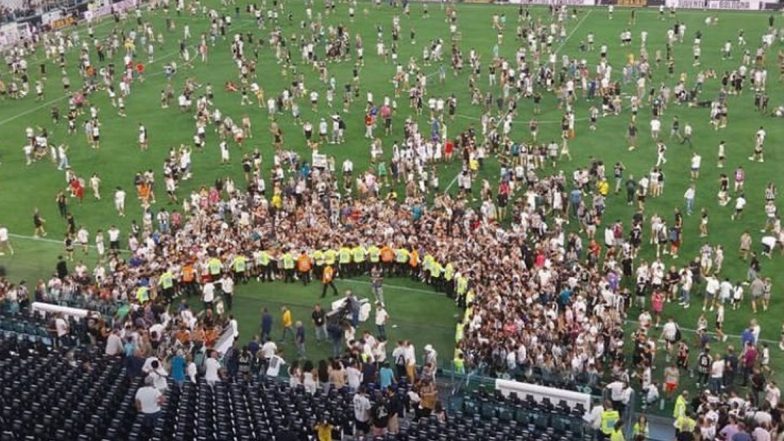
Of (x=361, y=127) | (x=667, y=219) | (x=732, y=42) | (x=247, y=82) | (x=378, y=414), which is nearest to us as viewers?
(x=378, y=414)

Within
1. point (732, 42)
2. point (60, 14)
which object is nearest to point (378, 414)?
point (732, 42)

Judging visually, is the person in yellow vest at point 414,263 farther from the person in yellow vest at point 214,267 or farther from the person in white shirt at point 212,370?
the person in white shirt at point 212,370

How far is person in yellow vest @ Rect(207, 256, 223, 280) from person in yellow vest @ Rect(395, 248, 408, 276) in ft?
19.3

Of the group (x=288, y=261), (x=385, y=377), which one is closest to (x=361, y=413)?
(x=385, y=377)

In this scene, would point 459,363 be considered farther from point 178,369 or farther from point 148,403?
point 148,403

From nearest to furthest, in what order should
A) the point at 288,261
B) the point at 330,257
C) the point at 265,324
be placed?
1. the point at 265,324
2. the point at 330,257
3. the point at 288,261

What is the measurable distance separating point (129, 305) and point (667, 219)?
65.3 feet

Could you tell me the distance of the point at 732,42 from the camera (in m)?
57.0

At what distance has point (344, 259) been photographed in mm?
31141

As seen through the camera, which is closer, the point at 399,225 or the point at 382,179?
the point at 399,225

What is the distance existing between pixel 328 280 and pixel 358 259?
57.0 inches

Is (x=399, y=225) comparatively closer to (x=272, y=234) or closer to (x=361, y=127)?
(x=272, y=234)

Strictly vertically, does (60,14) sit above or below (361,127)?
above

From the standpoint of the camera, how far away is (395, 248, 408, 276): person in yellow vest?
102ft
